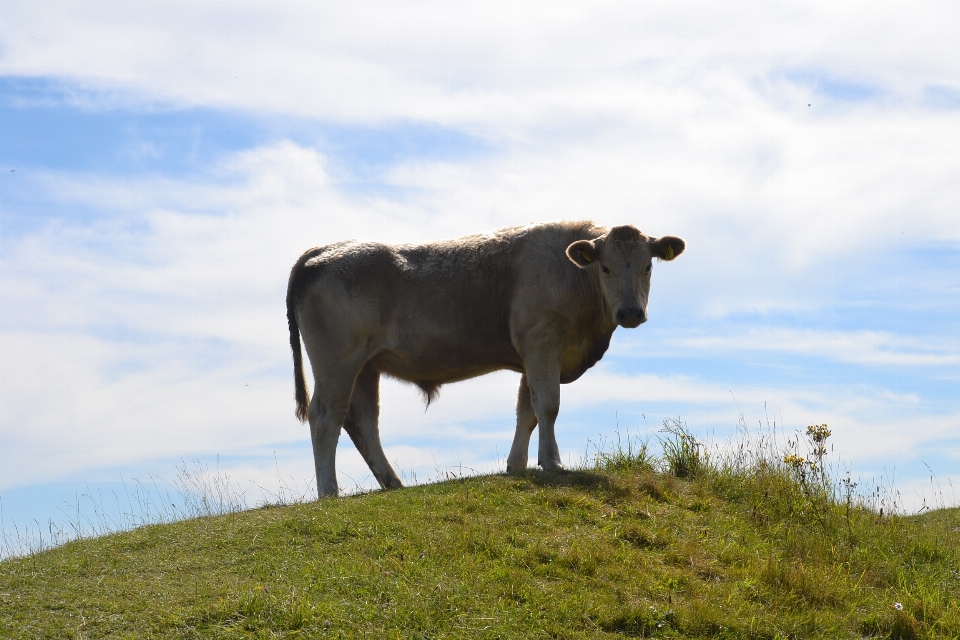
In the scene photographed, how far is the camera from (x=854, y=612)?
405 inches

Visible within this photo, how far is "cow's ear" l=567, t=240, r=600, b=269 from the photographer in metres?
14.1

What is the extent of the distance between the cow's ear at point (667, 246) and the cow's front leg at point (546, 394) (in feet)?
6.71

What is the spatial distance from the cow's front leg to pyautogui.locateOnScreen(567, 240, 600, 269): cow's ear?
48.8 inches

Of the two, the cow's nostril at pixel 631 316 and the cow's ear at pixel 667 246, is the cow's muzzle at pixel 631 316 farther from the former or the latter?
the cow's ear at pixel 667 246

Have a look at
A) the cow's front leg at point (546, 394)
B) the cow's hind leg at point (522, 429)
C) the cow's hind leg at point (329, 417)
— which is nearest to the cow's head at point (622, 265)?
the cow's front leg at point (546, 394)

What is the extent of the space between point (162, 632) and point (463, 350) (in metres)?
7.10

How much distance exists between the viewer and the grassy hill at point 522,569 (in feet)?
29.2

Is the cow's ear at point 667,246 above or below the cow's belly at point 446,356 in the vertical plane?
above

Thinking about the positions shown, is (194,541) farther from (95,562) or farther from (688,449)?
(688,449)

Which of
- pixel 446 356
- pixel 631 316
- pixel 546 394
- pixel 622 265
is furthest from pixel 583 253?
pixel 446 356

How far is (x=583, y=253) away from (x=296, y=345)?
4935 mm

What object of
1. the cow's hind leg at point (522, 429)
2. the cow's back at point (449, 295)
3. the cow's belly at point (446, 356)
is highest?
the cow's back at point (449, 295)

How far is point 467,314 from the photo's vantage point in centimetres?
1479

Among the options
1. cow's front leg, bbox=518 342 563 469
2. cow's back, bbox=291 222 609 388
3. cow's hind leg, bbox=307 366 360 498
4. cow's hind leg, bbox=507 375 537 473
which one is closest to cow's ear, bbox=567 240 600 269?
cow's back, bbox=291 222 609 388
